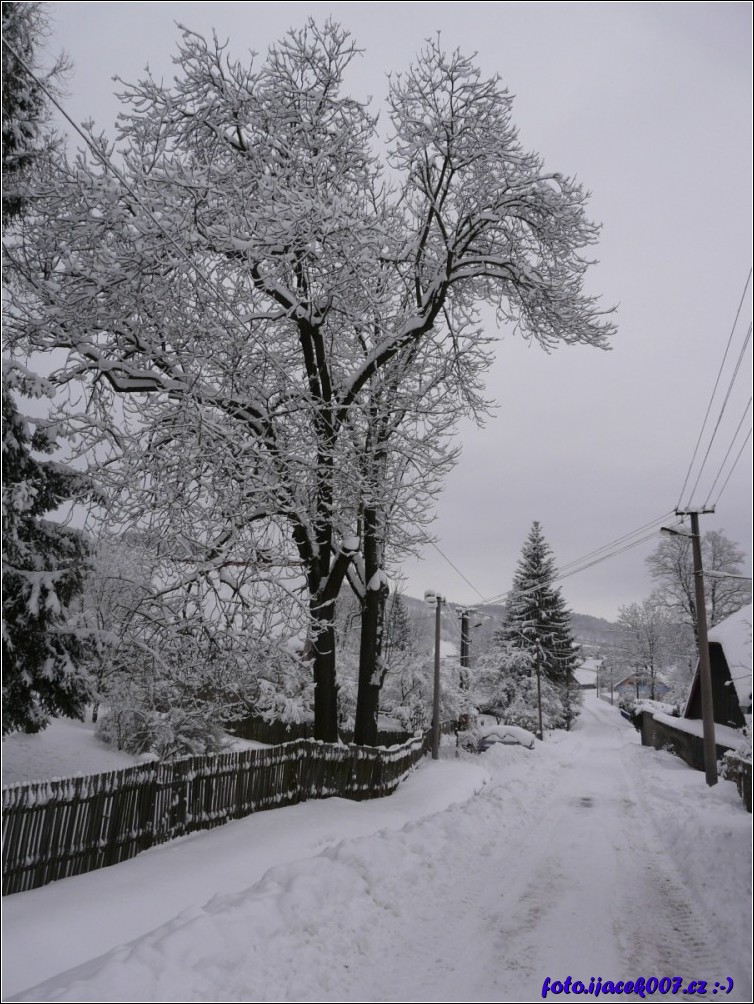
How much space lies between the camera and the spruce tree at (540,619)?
46.9m

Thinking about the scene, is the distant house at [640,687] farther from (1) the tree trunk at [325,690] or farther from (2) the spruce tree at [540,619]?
(1) the tree trunk at [325,690]

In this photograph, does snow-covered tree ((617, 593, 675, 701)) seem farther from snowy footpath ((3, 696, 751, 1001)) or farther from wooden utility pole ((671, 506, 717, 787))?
snowy footpath ((3, 696, 751, 1001))

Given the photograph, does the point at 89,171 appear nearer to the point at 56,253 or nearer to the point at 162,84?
the point at 56,253

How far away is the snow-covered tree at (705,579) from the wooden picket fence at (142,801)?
35.7 m

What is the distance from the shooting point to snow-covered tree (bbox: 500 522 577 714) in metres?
46.9

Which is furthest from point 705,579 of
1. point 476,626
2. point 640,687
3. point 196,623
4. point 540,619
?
point 640,687

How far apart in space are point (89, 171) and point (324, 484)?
5.75m

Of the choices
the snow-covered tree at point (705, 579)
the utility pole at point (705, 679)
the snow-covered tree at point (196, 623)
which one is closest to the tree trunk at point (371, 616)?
the snow-covered tree at point (196, 623)

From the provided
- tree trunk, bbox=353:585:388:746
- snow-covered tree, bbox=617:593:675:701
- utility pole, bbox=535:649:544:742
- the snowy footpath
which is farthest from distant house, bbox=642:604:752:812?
snow-covered tree, bbox=617:593:675:701

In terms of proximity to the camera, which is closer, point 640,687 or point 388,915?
point 388,915

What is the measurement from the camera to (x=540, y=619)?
48219mm

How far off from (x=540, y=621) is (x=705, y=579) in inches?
490

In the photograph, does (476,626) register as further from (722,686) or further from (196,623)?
(196,623)

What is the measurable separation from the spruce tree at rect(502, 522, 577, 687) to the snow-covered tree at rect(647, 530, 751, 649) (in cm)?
825
